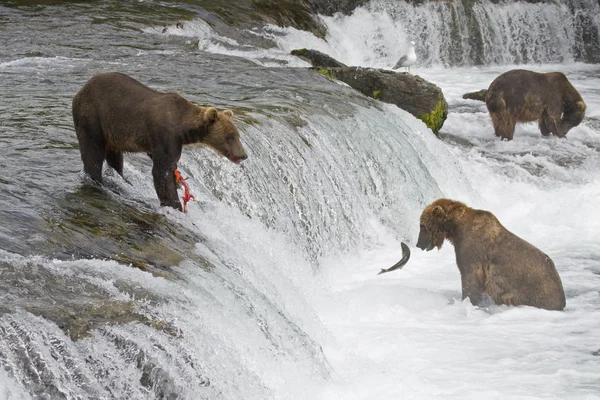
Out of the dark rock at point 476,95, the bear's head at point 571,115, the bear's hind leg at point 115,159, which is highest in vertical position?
the bear's hind leg at point 115,159

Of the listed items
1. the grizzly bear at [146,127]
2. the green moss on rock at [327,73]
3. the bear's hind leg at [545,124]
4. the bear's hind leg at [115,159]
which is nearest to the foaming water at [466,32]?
the green moss on rock at [327,73]

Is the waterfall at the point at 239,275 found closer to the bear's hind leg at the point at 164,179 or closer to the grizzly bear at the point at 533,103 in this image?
the bear's hind leg at the point at 164,179

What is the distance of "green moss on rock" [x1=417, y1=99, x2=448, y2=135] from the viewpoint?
42.1 feet

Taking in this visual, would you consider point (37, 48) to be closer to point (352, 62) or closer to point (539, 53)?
point (352, 62)

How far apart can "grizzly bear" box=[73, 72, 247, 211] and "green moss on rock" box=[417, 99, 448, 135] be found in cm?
677

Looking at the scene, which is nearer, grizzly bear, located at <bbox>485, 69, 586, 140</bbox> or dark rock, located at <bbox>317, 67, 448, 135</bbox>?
dark rock, located at <bbox>317, 67, 448, 135</bbox>

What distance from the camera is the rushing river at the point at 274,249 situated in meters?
4.64

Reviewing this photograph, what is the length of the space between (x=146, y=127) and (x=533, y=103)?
864 centimetres

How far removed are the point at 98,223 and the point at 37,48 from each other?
8.51 m

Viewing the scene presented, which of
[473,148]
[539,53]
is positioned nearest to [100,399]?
[473,148]

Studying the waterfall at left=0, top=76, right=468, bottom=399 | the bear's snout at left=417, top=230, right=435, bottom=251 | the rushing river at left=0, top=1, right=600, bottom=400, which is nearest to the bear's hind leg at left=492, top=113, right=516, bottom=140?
the rushing river at left=0, top=1, right=600, bottom=400

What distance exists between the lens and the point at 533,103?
13391 mm

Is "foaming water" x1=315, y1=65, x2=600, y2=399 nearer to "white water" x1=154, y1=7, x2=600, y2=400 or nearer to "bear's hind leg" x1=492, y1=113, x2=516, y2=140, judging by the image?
"white water" x1=154, y1=7, x2=600, y2=400

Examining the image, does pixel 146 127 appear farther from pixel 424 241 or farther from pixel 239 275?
pixel 424 241
